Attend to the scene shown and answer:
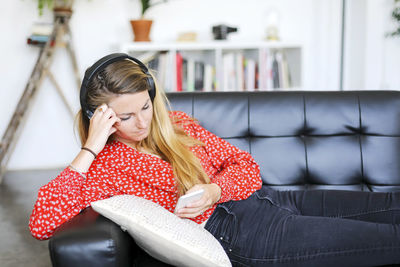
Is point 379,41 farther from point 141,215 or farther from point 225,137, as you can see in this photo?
point 141,215

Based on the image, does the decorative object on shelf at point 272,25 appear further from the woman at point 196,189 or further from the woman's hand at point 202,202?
the woman's hand at point 202,202

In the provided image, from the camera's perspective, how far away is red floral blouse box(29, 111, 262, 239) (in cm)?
134

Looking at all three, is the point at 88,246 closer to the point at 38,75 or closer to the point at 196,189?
the point at 196,189

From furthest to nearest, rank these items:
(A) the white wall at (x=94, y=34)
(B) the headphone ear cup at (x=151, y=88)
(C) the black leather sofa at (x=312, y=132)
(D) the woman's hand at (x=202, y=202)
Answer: (A) the white wall at (x=94, y=34) → (C) the black leather sofa at (x=312, y=132) → (B) the headphone ear cup at (x=151, y=88) → (D) the woman's hand at (x=202, y=202)

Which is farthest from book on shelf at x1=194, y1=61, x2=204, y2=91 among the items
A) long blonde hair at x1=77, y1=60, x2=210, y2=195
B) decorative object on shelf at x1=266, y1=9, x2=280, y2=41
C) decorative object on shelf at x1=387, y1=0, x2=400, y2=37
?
long blonde hair at x1=77, y1=60, x2=210, y2=195

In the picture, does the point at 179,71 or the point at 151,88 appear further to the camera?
the point at 179,71

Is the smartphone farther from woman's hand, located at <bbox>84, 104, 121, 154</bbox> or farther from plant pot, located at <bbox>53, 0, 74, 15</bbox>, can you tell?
plant pot, located at <bbox>53, 0, 74, 15</bbox>

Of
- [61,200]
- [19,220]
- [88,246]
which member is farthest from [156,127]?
[19,220]

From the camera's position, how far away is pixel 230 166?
167 centimetres

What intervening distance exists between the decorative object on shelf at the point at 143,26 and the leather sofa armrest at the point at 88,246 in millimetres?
2576

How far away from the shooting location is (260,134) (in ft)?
6.31

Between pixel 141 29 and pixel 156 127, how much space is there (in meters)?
2.17

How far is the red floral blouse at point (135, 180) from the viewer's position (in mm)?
1337

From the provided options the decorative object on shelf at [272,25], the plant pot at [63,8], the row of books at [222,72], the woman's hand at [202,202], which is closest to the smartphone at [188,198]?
the woman's hand at [202,202]
